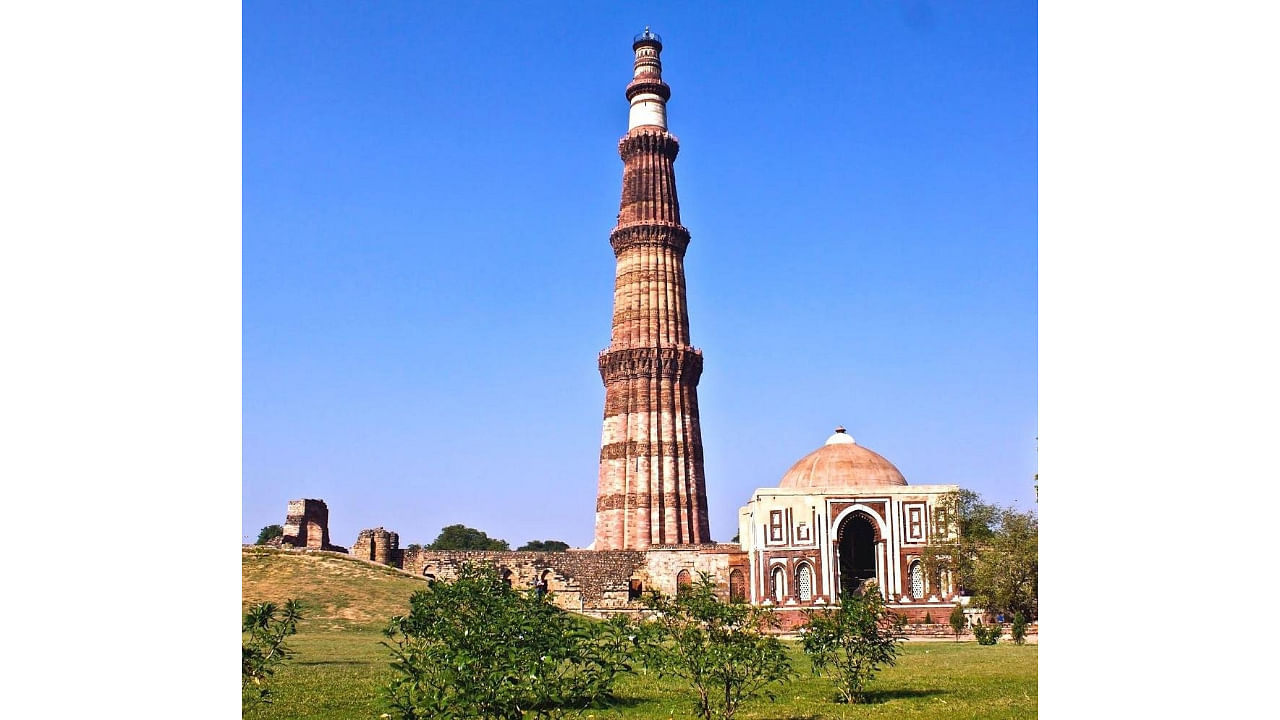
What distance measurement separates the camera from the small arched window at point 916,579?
32250mm

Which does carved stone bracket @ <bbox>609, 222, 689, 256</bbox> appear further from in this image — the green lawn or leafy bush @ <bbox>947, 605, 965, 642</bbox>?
the green lawn

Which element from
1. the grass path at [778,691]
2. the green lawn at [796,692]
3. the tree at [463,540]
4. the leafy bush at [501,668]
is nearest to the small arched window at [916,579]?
the grass path at [778,691]

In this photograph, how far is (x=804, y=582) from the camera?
3284 centimetres

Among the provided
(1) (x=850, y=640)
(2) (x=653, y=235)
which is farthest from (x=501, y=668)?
(2) (x=653, y=235)

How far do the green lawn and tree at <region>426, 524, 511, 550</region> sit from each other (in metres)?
54.4

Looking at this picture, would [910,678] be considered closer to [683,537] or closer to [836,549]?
[836,549]

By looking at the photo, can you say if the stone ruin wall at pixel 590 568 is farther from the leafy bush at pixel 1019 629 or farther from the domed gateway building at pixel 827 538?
the leafy bush at pixel 1019 629

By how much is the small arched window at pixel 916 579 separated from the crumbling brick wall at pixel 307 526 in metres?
19.4

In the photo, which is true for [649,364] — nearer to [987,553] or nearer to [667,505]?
[667,505]

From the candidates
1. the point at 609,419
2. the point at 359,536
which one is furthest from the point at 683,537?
the point at 359,536

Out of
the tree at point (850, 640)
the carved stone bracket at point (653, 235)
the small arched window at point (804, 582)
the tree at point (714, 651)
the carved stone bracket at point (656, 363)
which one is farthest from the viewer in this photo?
the carved stone bracket at point (653, 235)

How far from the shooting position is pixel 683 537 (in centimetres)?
3709

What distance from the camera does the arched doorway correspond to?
3594 centimetres

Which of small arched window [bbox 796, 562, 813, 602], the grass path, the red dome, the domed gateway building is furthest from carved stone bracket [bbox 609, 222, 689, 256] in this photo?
the grass path
